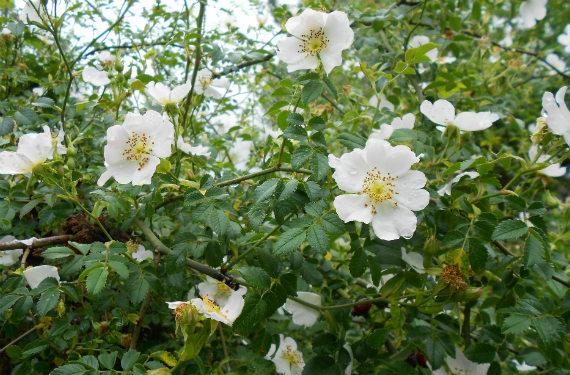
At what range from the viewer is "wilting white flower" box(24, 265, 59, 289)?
3.60ft

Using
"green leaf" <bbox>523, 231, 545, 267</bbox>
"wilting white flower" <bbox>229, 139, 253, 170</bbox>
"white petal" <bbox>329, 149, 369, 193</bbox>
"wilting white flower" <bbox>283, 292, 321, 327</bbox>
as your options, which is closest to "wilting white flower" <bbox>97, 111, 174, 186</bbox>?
"white petal" <bbox>329, 149, 369, 193</bbox>

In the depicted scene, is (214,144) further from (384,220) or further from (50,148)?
(384,220)

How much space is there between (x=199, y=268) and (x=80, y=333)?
0.37 meters

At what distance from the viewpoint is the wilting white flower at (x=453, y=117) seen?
1237mm

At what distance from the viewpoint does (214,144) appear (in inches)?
63.4

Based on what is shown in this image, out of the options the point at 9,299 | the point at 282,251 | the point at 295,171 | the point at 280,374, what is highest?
the point at 295,171

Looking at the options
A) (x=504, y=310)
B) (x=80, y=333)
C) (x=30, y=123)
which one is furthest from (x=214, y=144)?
(x=504, y=310)

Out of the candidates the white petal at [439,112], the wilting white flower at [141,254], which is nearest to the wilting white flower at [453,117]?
the white petal at [439,112]

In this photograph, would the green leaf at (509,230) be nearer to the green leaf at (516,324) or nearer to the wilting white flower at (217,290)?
the green leaf at (516,324)

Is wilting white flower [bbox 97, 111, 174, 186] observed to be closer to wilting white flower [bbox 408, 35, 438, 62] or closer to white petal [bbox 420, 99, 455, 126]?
white petal [bbox 420, 99, 455, 126]

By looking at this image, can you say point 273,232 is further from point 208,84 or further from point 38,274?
point 208,84

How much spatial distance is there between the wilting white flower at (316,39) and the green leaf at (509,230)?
442mm

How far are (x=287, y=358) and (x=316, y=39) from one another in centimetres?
75

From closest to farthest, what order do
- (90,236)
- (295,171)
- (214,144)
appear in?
(295,171) < (90,236) < (214,144)
